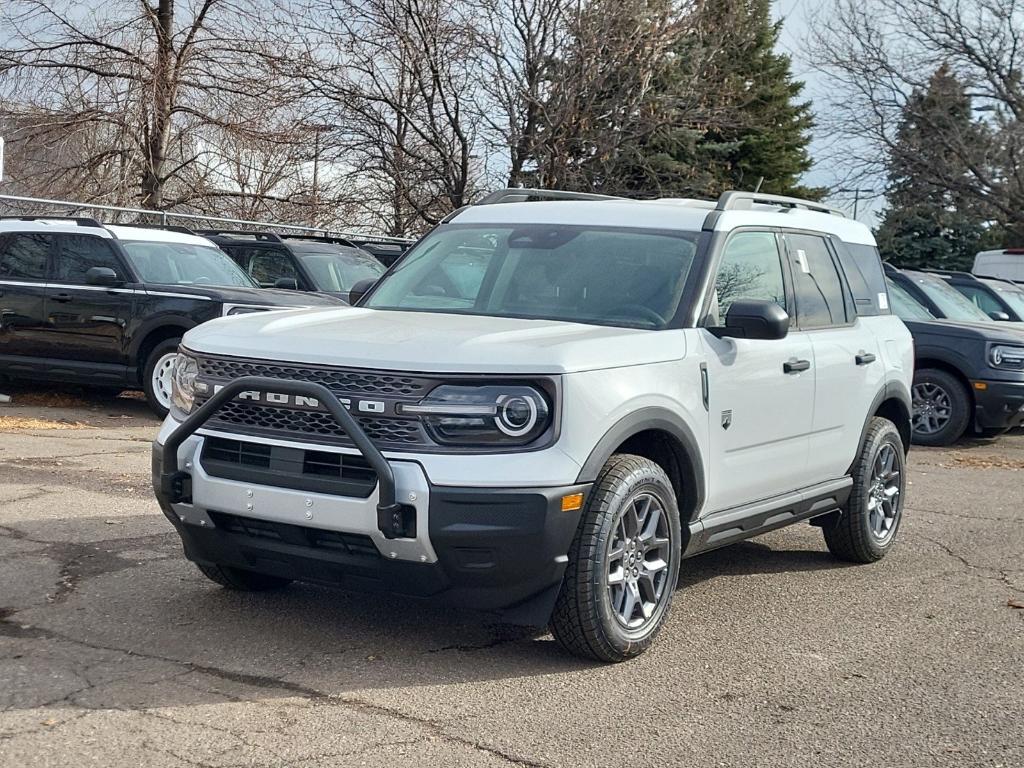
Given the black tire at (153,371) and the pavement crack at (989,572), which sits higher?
the black tire at (153,371)

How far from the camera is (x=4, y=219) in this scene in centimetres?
1344

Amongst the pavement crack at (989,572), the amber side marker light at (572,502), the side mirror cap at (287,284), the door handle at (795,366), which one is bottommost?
the pavement crack at (989,572)

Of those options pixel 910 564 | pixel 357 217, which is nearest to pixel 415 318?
pixel 910 564

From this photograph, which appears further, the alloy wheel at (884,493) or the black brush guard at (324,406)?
the alloy wheel at (884,493)

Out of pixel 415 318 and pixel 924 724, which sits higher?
pixel 415 318

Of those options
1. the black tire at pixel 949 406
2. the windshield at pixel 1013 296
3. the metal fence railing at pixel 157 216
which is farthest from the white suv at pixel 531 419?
the metal fence railing at pixel 157 216

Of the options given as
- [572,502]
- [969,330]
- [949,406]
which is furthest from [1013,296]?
[572,502]

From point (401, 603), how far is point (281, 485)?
1.24 metres

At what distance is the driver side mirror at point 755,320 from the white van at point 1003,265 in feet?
65.2

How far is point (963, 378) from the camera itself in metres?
13.5

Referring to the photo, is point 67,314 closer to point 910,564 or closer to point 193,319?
point 193,319

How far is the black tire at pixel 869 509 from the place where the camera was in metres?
7.06

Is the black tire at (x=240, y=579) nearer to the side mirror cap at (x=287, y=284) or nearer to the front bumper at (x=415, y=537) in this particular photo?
the front bumper at (x=415, y=537)

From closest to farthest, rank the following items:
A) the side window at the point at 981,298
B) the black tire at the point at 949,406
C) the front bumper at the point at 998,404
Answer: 1. the front bumper at the point at 998,404
2. the black tire at the point at 949,406
3. the side window at the point at 981,298
